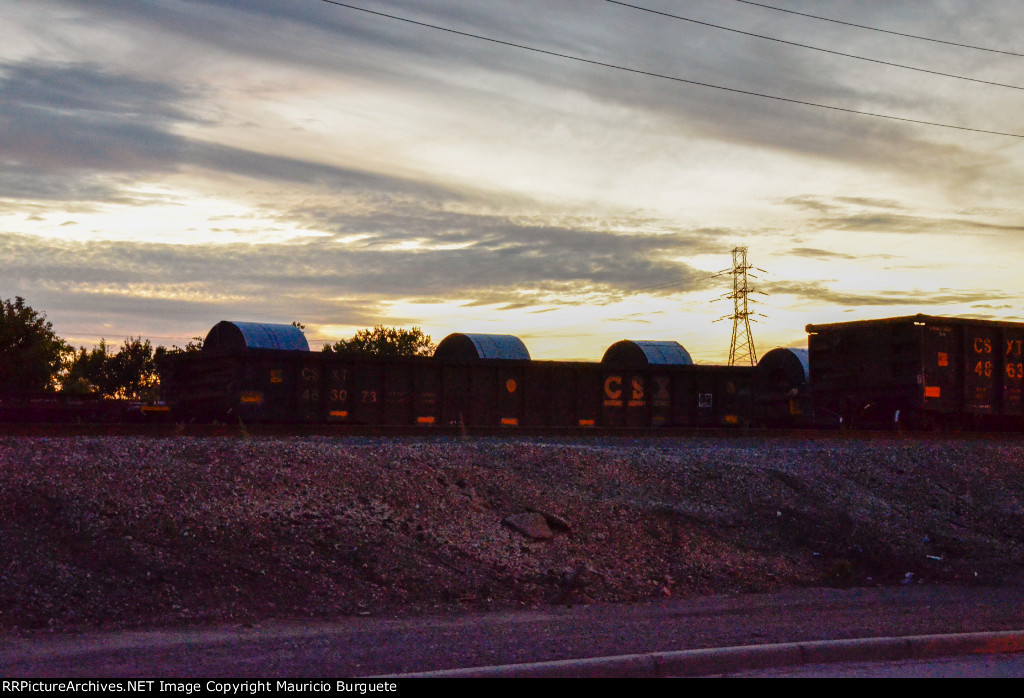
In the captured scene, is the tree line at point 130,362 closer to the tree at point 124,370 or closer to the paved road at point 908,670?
the tree at point 124,370

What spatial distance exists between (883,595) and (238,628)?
7.10 metres

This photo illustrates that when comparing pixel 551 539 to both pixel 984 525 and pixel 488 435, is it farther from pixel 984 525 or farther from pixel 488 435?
pixel 488 435

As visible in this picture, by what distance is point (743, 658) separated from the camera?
757 cm

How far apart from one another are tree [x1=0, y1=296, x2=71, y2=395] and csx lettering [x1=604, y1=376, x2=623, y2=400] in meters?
41.1

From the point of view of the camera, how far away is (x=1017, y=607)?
1012 cm

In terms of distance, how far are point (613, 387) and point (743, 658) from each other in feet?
66.5

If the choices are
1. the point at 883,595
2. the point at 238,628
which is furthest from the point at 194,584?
the point at 883,595

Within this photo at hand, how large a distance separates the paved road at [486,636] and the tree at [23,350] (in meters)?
53.0

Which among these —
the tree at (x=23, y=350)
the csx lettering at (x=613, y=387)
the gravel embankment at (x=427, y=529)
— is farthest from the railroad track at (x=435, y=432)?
the tree at (x=23, y=350)

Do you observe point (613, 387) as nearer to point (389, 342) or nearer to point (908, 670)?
point (908, 670)

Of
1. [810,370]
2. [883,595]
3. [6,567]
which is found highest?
[810,370]

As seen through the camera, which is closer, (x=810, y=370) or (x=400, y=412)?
(x=400, y=412)

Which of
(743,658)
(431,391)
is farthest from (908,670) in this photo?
(431,391)

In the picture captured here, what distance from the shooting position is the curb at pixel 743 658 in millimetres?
6941
